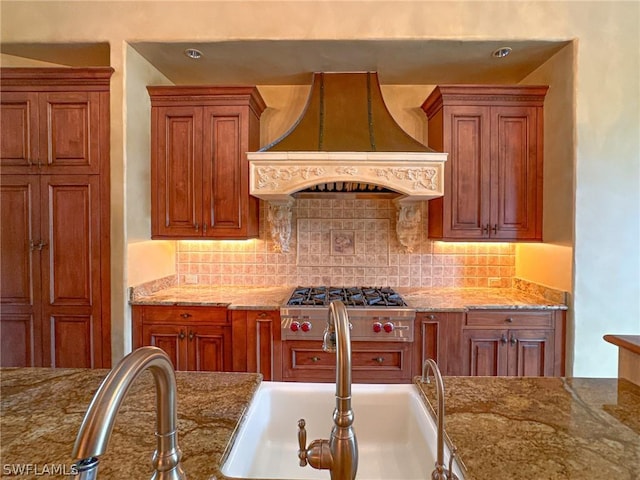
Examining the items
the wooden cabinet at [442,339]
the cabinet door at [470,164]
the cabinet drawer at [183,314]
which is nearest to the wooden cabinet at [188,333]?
the cabinet drawer at [183,314]

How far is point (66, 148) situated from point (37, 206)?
1.50 feet

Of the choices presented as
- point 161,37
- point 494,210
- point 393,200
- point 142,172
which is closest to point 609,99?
point 494,210

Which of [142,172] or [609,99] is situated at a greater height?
[609,99]

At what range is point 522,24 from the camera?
2316 millimetres

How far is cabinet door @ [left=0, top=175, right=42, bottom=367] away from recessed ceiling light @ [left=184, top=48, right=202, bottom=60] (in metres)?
1.39

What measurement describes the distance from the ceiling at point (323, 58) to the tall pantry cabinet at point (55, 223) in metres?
0.38

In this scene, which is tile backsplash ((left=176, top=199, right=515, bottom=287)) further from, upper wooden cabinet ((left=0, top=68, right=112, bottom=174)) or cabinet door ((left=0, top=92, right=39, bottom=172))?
cabinet door ((left=0, top=92, right=39, bottom=172))

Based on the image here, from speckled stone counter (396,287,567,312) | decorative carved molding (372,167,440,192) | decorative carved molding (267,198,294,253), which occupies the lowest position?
speckled stone counter (396,287,567,312)

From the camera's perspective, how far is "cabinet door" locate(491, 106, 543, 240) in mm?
2633

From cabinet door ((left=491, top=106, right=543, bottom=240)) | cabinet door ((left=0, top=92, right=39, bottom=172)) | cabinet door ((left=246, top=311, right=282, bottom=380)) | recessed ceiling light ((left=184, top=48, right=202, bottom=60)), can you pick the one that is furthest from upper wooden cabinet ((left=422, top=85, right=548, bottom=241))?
cabinet door ((left=0, top=92, right=39, bottom=172))

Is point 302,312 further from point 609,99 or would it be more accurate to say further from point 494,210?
point 609,99

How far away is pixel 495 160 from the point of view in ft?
8.68

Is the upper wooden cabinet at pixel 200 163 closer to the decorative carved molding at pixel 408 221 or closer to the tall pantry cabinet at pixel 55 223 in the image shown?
the tall pantry cabinet at pixel 55 223

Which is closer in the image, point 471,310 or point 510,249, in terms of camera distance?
point 471,310
